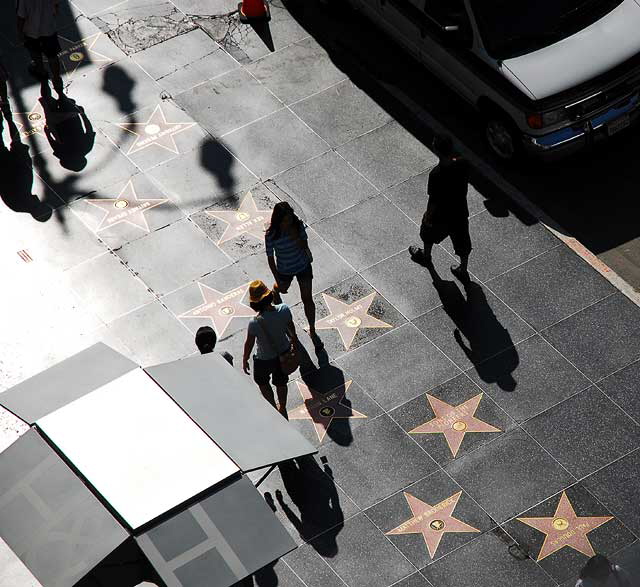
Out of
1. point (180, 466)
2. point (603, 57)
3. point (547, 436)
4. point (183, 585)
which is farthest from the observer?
point (603, 57)

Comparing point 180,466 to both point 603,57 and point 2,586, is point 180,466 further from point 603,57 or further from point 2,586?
point 603,57

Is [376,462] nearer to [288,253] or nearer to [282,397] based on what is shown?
[282,397]

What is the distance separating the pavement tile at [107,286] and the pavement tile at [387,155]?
10.3ft

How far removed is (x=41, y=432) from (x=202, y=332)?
2365mm

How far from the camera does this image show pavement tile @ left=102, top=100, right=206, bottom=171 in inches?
602

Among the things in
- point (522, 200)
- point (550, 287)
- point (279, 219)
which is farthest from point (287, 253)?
point (522, 200)

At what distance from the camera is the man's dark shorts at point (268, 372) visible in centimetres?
1130

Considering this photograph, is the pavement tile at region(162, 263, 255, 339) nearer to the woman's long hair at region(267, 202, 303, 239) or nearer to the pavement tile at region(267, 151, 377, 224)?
the pavement tile at region(267, 151, 377, 224)

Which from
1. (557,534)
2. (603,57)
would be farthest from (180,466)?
(603,57)

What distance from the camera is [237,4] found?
17.7 meters

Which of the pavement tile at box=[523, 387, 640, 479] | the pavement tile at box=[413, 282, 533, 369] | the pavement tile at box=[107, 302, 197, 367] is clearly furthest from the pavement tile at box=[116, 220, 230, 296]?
the pavement tile at box=[523, 387, 640, 479]

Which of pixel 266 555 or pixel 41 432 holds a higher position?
pixel 41 432

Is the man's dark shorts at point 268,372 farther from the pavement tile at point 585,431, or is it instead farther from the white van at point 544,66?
the white van at point 544,66

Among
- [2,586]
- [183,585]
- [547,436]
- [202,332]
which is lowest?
[547,436]
